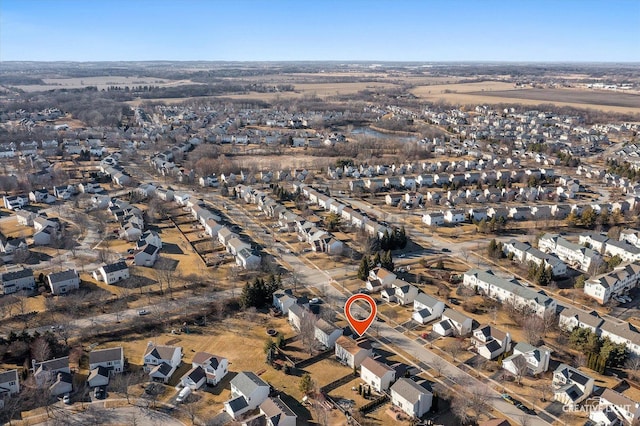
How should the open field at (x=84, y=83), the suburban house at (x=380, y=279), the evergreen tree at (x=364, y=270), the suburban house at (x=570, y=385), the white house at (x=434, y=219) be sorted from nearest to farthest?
the suburban house at (x=570, y=385) < the suburban house at (x=380, y=279) < the evergreen tree at (x=364, y=270) < the white house at (x=434, y=219) < the open field at (x=84, y=83)

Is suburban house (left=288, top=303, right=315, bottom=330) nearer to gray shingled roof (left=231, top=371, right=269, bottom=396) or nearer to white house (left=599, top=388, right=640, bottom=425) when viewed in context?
gray shingled roof (left=231, top=371, right=269, bottom=396)

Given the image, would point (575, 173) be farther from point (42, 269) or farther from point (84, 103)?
point (84, 103)

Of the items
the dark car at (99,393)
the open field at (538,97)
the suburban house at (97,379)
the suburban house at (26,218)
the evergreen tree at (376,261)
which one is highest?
the open field at (538,97)

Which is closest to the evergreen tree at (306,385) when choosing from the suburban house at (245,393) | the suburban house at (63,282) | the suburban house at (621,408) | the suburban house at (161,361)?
the suburban house at (245,393)

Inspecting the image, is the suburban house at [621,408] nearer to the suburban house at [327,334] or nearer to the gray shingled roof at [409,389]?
the gray shingled roof at [409,389]

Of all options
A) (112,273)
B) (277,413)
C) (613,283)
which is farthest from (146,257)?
(613,283)

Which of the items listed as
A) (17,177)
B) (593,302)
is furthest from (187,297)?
(17,177)
